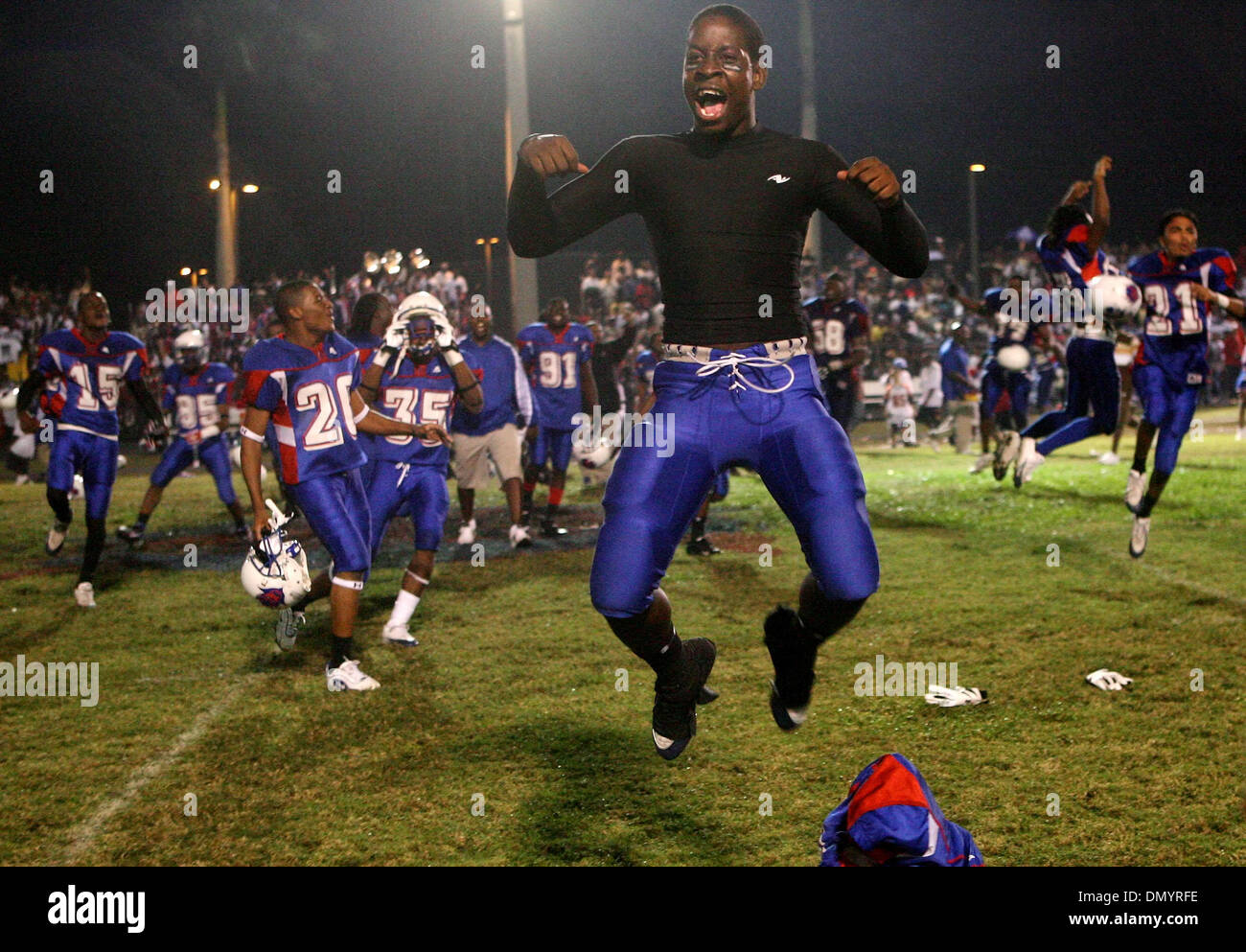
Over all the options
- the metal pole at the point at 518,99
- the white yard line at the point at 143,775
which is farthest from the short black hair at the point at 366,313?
the metal pole at the point at 518,99

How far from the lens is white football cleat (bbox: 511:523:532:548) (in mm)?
9969

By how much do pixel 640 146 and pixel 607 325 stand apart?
21.2 metres

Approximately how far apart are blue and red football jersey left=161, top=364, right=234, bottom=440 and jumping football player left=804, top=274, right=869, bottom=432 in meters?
5.89

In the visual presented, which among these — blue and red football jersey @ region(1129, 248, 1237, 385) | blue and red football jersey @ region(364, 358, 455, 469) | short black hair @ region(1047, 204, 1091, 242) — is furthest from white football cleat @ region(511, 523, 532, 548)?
blue and red football jersey @ region(1129, 248, 1237, 385)

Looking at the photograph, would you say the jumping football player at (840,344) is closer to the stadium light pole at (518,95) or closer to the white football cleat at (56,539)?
the stadium light pole at (518,95)

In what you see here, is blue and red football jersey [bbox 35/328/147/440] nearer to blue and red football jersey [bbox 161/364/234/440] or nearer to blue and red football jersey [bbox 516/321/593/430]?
blue and red football jersey [bbox 161/364/234/440]

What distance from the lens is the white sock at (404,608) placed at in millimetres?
6680

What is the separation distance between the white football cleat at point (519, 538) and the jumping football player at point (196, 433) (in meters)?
2.78

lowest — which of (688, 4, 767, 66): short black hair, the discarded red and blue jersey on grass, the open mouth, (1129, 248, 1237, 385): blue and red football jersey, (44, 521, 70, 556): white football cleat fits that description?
(44, 521, 70, 556): white football cleat

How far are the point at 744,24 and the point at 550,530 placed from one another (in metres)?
7.56

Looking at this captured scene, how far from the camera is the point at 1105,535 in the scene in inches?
366
